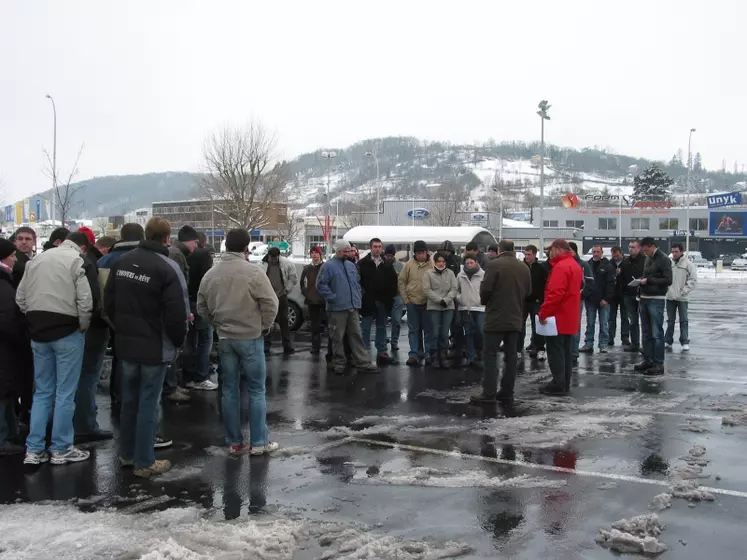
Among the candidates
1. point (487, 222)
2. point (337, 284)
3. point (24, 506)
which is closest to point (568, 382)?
point (337, 284)

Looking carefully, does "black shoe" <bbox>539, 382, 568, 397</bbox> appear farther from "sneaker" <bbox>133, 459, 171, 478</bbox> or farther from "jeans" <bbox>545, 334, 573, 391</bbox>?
"sneaker" <bbox>133, 459, 171, 478</bbox>

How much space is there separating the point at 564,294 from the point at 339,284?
338 centimetres

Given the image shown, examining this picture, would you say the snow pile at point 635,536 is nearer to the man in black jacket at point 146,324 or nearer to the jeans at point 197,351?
the man in black jacket at point 146,324

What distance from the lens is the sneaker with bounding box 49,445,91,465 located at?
258 inches

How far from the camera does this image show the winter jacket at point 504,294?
→ 9.19 m

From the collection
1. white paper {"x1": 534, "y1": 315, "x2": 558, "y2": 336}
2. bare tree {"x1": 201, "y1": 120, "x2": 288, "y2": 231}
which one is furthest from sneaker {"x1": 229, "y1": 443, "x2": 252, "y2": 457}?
bare tree {"x1": 201, "y1": 120, "x2": 288, "y2": 231}

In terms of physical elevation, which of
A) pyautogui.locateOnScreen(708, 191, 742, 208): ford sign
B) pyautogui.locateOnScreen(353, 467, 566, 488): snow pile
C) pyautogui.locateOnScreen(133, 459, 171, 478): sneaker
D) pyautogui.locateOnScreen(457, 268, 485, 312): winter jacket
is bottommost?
pyautogui.locateOnScreen(353, 467, 566, 488): snow pile

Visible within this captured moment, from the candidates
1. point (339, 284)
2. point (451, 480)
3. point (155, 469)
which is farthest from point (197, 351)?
point (451, 480)

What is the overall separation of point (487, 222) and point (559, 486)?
75.7 meters

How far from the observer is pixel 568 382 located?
388 inches

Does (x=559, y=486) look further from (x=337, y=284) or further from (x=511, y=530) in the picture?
(x=337, y=284)

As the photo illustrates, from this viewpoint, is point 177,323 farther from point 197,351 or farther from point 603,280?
point 603,280

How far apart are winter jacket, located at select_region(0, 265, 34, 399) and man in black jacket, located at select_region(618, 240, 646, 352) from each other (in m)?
10.3

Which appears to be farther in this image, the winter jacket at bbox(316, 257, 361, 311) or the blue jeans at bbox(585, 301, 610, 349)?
the blue jeans at bbox(585, 301, 610, 349)
